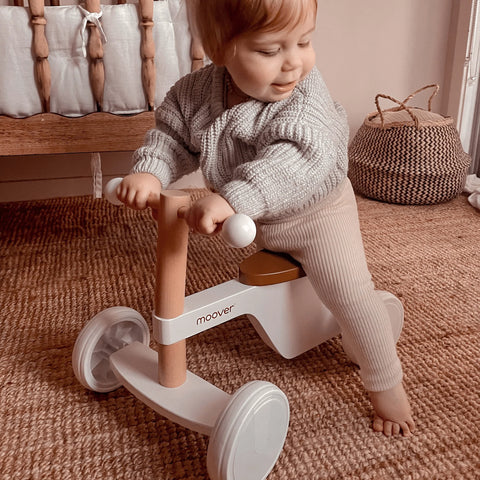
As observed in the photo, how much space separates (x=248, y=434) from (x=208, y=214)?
0.78ft

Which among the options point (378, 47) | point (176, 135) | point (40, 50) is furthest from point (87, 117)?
point (378, 47)

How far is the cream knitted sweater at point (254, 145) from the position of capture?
62 centimetres

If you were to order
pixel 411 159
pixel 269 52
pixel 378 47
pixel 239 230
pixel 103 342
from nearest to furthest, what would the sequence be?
pixel 239 230
pixel 269 52
pixel 103 342
pixel 411 159
pixel 378 47

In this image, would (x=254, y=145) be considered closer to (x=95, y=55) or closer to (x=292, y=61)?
(x=292, y=61)

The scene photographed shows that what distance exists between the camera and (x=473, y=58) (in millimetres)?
1723

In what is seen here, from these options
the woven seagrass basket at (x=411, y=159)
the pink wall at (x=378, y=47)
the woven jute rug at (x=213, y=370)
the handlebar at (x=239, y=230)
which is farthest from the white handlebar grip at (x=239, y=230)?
the pink wall at (x=378, y=47)

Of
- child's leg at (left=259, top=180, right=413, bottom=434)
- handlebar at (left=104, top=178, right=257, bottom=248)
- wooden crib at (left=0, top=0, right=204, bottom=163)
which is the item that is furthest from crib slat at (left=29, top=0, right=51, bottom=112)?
handlebar at (left=104, top=178, right=257, bottom=248)

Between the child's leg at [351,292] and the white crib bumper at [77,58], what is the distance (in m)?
0.61

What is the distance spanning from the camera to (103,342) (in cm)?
76

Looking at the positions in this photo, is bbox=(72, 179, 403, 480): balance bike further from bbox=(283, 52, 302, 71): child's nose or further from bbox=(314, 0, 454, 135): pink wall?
bbox=(314, 0, 454, 135): pink wall

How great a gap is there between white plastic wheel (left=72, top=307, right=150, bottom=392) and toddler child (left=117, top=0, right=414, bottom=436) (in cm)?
19

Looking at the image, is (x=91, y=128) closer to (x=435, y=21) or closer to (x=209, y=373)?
(x=209, y=373)

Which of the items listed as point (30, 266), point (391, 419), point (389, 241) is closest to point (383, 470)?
point (391, 419)

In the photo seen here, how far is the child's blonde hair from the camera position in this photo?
22.8 inches
